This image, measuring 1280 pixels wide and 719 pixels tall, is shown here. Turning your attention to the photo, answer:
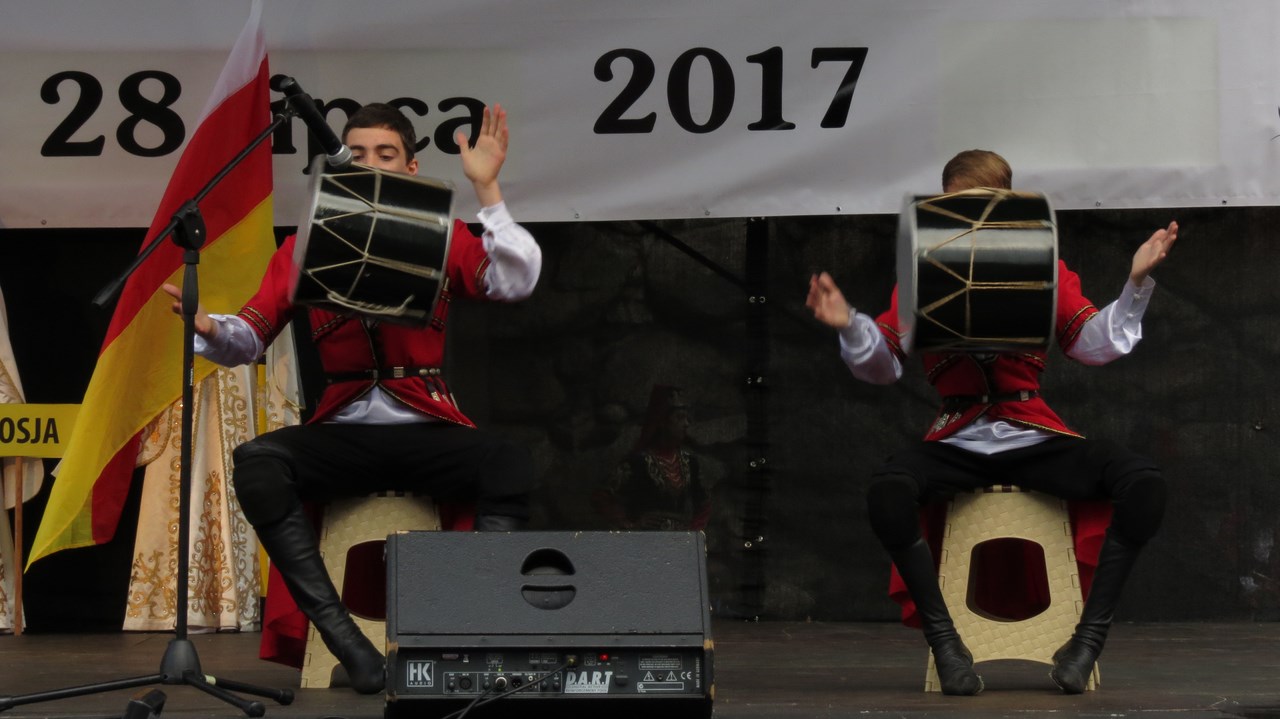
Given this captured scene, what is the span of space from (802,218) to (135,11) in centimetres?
209

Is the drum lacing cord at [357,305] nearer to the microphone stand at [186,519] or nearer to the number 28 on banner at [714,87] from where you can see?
the microphone stand at [186,519]

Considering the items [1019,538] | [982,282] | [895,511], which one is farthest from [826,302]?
[1019,538]

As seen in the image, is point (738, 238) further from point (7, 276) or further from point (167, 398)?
point (7, 276)

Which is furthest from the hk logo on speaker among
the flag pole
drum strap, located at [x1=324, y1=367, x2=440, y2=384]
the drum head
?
the flag pole

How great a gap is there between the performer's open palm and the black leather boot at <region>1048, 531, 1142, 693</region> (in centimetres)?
158

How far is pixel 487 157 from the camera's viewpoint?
3340mm

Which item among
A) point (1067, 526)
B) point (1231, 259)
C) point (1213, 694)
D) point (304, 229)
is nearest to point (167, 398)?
point (304, 229)

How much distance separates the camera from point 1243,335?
4781 mm

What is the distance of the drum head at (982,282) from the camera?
330 cm

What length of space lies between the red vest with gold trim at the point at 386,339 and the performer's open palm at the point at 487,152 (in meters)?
0.21

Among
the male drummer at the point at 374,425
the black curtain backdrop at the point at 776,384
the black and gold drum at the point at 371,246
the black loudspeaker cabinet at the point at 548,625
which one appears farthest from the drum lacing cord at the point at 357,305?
the black curtain backdrop at the point at 776,384

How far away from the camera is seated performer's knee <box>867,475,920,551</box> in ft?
11.0

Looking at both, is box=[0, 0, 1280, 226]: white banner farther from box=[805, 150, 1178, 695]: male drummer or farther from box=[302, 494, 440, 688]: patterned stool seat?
box=[302, 494, 440, 688]: patterned stool seat

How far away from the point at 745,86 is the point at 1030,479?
1.48 metres
